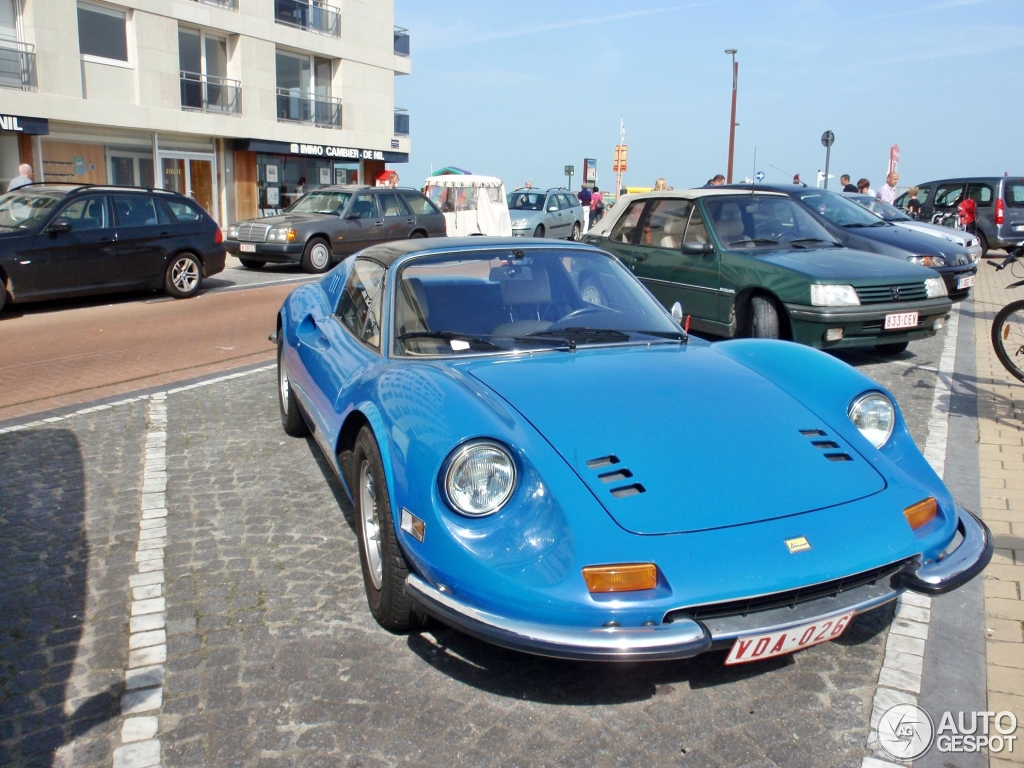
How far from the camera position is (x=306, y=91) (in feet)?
96.8

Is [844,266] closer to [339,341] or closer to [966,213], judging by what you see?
[339,341]

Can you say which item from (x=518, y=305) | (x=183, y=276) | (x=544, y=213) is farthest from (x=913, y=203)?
(x=518, y=305)

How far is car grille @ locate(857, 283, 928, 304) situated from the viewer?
761cm

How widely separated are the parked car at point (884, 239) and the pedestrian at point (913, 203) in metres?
10.4

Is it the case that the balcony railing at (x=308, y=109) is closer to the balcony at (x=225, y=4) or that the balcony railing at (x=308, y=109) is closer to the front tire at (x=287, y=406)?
the balcony at (x=225, y=4)

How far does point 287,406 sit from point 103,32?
Answer: 68.6ft

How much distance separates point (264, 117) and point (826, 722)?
89.5ft

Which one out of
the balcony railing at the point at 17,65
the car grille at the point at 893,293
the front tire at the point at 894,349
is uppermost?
the balcony railing at the point at 17,65

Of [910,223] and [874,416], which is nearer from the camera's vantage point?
→ [874,416]

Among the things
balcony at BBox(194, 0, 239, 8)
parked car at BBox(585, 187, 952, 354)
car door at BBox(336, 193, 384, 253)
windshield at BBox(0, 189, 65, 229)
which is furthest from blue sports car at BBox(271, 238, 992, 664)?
balcony at BBox(194, 0, 239, 8)

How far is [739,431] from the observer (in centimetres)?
317

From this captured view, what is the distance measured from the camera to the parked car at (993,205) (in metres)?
20.2

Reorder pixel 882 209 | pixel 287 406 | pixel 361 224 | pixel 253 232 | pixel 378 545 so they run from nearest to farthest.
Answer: pixel 378 545 → pixel 287 406 → pixel 882 209 → pixel 253 232 → pixel 361 224

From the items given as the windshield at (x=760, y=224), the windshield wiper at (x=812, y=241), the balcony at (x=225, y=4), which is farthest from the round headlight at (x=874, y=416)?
the balcony at (x=225, y=4)
